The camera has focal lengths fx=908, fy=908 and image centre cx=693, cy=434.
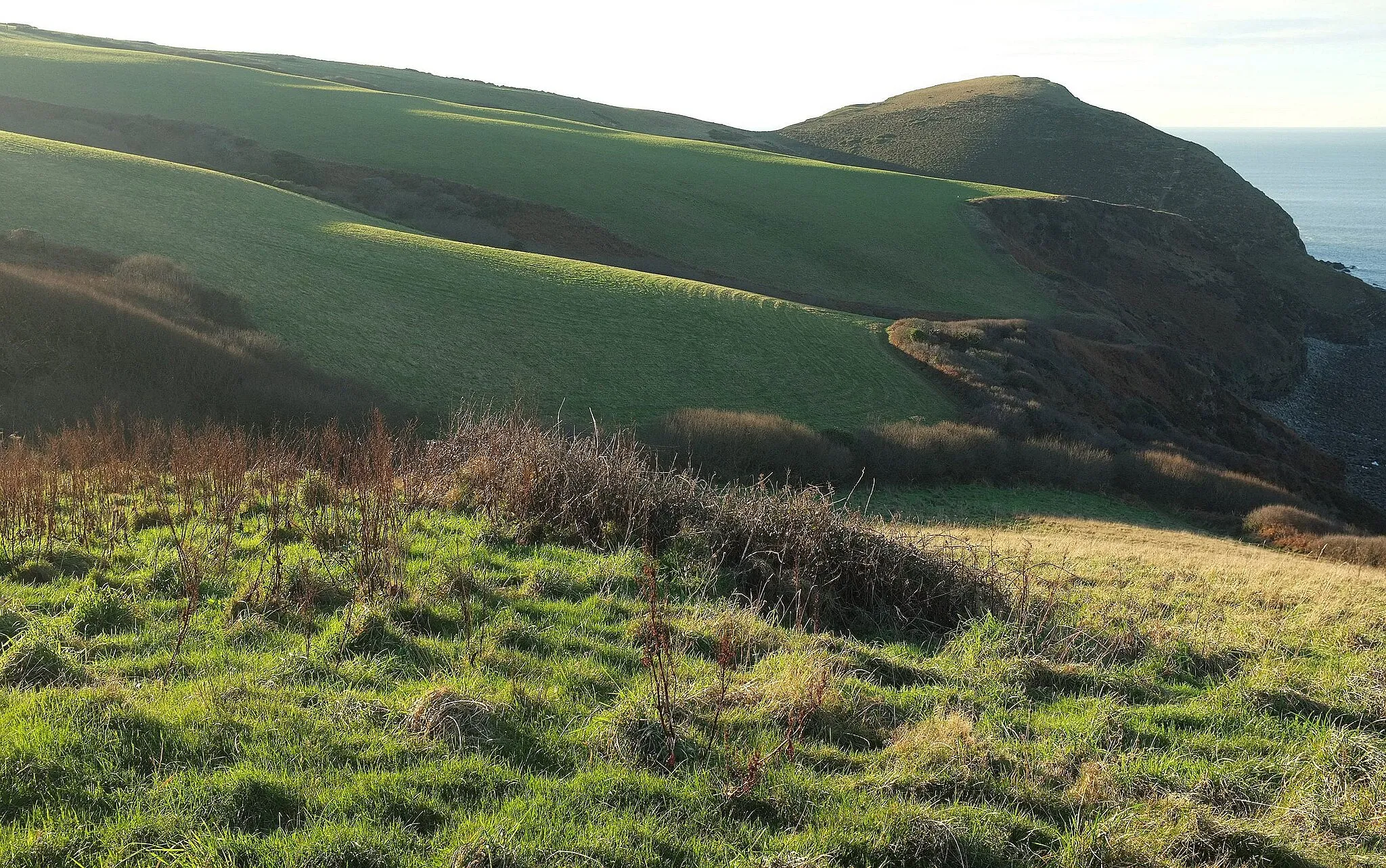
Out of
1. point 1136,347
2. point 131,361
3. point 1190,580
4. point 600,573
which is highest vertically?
point 1136,347

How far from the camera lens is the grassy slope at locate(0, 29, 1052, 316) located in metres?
51.8

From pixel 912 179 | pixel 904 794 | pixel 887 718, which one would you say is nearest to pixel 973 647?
pixel 887 718

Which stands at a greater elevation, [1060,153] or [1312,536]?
[1060,153]

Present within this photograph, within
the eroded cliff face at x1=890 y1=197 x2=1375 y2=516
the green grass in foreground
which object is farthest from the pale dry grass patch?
the eroded cliff face at x1=890 y1=197 x2=1375 y2=516

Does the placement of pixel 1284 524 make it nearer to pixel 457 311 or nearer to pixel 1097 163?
pixel 457 311

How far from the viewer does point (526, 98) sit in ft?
344

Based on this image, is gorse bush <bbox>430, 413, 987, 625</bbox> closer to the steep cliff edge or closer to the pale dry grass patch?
the pale dry grass patch

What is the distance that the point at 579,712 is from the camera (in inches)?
238

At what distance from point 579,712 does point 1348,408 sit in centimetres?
6582

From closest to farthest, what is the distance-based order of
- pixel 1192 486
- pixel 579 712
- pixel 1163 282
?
pixel 579 712, pixel 1192 486, pixel 1163 282

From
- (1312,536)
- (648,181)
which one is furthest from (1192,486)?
(648,181)

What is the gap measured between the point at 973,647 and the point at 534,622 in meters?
3.86

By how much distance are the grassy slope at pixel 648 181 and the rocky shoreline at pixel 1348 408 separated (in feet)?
55.5

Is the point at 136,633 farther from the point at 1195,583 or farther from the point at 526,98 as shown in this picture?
the point at 526,98
